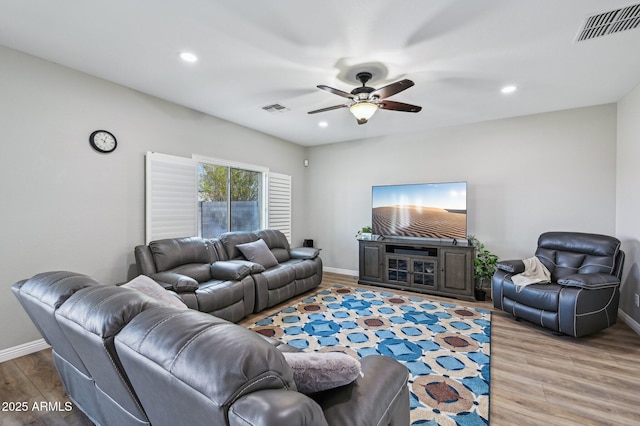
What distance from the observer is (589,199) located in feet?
12.7

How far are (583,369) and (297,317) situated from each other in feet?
9.03

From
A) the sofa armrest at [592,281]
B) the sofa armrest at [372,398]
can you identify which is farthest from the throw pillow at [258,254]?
the sofa armrest at [592,281]

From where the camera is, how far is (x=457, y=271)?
Result: 4.25m

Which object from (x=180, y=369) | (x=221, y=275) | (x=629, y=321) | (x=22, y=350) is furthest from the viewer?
(x=221, y=275)

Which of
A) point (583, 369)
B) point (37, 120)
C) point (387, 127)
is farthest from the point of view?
point (387, 127)

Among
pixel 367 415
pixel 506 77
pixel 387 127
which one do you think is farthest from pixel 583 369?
pixel 387 127

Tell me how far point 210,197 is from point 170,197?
708 millimetres

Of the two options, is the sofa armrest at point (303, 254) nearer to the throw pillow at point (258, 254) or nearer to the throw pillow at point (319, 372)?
the throw pillow at point (258, 254)

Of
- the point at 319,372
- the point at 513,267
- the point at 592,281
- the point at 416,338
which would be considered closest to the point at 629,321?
the point at 592,281

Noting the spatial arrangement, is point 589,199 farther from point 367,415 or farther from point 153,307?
point 153,307

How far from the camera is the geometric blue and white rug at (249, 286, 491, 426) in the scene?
197 cm

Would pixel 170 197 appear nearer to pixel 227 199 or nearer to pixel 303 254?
pixel 227 199

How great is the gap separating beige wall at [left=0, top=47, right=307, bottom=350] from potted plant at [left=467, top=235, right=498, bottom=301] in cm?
471

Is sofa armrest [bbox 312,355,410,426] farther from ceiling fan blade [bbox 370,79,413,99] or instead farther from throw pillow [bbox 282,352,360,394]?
ceiling fan blade [bbox 370,79,413,99]
